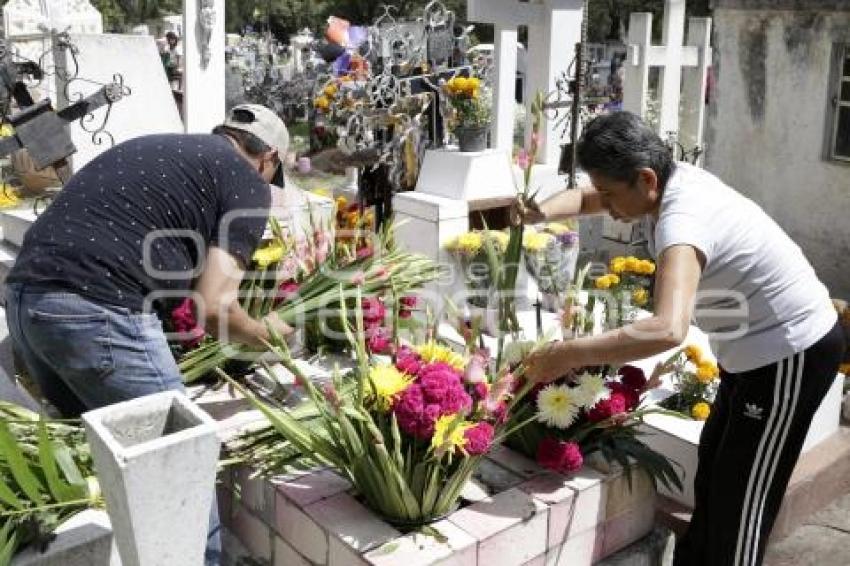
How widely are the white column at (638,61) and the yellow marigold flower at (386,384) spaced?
4512mm

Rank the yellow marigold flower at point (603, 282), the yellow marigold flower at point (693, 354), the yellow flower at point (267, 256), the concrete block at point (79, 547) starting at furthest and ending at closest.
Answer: the yellow marigold flower at point (603, 282), the yellow flower at point (267, 256), the yellow marigold flower at point (693, 354), the concrete block at point (79, 547)

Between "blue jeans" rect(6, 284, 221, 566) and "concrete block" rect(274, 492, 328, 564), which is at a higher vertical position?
"blue jeans" rect(6, 284, 221, 566)

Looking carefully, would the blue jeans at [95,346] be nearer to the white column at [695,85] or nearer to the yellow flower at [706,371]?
the yellow flower at [706,371]

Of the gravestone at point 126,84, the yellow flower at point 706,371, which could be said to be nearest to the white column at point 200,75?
the gravestone at point 126,84

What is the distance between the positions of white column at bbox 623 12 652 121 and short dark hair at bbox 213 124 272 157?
4.25 metres

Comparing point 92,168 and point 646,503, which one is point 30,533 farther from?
point 646,503

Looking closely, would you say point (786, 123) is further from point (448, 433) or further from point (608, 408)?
point (448, 433)

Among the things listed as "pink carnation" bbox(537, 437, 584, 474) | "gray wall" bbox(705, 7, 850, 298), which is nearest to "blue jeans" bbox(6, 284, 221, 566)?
"pink carnation" bbox(537, 437, 584, 474)

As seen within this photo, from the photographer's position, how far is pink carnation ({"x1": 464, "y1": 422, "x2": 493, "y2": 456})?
2195 millimetres

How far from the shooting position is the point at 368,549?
215 cm

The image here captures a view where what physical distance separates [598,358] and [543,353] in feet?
0.60

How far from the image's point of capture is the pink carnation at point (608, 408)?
250 cm

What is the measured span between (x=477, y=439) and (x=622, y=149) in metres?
0.79

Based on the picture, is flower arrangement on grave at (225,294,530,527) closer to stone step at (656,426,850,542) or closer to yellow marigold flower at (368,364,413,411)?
yellow marigold flower at (368,364,413,411)
